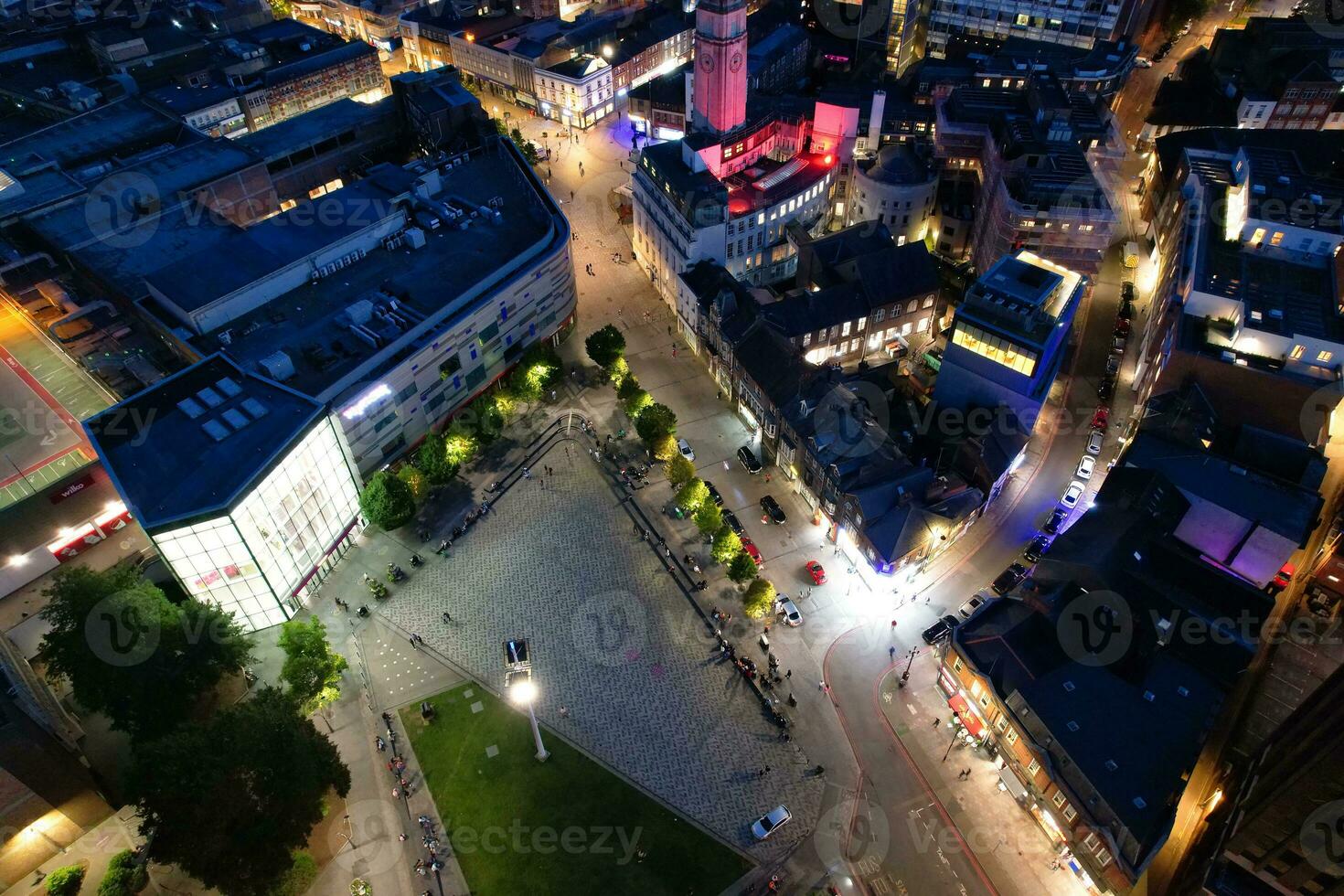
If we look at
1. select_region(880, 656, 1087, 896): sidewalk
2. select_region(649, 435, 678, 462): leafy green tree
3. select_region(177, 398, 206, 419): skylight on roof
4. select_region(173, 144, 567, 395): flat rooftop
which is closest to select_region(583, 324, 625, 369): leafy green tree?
select_region(173, 144, 567, 395): flat rooftop

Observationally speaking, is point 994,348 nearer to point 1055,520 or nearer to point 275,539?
point 1055,520

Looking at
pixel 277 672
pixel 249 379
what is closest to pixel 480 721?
pixel 277 672

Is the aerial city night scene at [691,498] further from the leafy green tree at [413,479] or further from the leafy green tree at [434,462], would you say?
the leafy green tree at [413,479]

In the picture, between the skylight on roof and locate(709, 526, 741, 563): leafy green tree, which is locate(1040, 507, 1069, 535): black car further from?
the skylight on roof

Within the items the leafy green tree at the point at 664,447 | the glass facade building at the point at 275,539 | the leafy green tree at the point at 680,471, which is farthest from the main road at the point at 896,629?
the glass facade building at the point at 275,539

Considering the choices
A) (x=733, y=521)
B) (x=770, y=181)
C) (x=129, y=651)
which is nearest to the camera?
(x=129, y=651)

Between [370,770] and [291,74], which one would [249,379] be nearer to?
[370,770]

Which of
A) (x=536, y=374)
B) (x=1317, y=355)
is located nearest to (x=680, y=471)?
(x=536, y=374)
